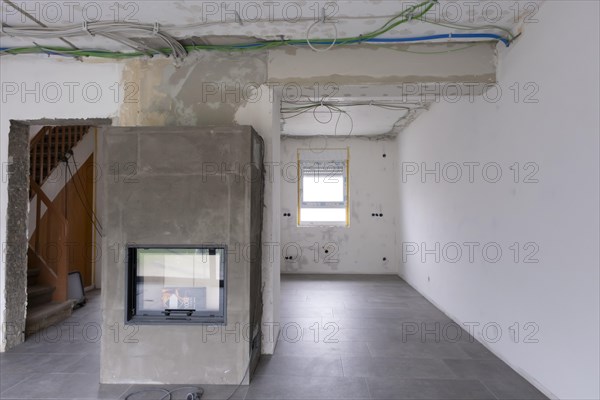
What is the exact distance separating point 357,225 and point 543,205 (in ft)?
16.7

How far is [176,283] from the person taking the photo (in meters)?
2.77

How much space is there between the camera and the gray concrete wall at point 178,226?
2678 mm

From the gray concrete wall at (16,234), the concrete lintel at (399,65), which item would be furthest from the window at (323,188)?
the gray concrete wall at (16,234)

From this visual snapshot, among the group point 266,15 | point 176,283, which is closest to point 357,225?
point 176,283

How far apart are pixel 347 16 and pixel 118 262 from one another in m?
2.40

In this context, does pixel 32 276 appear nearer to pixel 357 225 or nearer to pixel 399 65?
pixel 399 65

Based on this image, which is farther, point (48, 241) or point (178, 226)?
point (48, 241)

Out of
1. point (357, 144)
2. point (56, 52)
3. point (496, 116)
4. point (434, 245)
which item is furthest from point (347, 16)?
point (357, 144)

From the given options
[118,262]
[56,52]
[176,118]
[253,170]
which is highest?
[56,52]

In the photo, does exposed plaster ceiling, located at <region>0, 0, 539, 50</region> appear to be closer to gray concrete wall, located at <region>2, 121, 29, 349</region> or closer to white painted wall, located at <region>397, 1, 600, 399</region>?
white painted wall, located at <region>397, 1, 600, 399</region>

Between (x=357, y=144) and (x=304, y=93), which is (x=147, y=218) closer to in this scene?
(x=304, y=93)

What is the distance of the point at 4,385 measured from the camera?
2674 mm

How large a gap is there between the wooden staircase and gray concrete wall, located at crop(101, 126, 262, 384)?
1909 mm

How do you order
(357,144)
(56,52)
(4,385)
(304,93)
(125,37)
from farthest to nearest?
(357,144)
(304,93)
(56,52)
(125,37)
(4,385)
